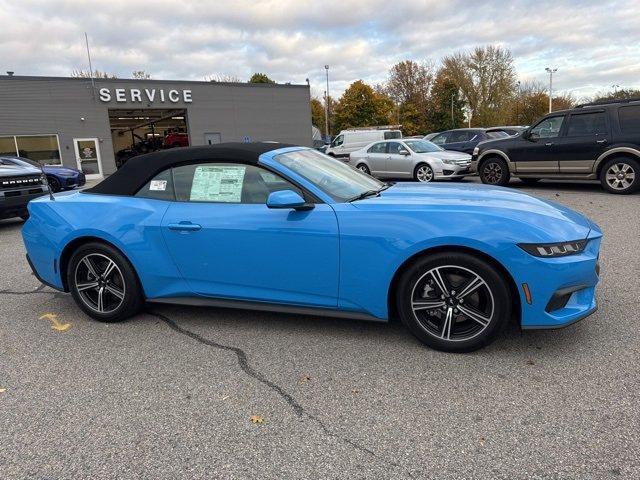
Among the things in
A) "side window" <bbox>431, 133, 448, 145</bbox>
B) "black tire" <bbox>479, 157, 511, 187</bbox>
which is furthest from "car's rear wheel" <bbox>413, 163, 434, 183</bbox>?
"side window" <bbox>431, 133, 448, 145</bbox>

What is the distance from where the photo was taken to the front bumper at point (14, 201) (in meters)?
8.76

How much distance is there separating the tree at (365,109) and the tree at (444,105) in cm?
527

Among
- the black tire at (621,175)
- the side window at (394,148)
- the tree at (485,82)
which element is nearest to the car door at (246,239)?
the black tire at (621,175)

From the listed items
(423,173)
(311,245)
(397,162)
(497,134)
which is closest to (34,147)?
(397,162)

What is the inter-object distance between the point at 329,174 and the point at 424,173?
10.1m

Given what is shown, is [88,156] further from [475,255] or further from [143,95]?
[475,255]

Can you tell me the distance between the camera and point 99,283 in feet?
13.4

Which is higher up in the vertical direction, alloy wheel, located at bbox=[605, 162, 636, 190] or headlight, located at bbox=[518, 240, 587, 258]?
headlight, located at bbox=[518, 240, 587, 258]

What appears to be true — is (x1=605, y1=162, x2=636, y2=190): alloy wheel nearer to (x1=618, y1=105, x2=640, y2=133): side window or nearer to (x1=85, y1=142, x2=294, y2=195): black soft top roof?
(x1=618, y1=105, x2=640, y2=133): side window

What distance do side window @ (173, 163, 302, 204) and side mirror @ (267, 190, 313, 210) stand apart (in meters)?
0.17

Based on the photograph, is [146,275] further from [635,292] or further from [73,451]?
[635,292]

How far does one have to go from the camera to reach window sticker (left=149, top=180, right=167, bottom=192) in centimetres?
389

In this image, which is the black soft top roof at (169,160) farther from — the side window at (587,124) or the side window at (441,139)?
the side window at (441,139)

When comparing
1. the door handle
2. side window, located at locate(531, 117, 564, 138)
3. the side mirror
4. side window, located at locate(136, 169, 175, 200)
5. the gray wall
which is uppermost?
the gray wall
